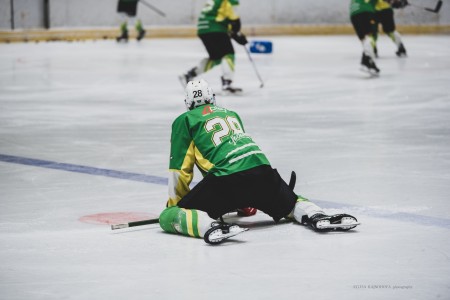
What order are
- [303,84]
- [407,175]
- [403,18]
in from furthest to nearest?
[403,18] < [303,84] < [407,175]

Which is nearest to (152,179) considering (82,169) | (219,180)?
(82,169)

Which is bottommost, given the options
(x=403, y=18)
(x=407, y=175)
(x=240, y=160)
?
(x=403, y=18)

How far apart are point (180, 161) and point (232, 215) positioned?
0.58m

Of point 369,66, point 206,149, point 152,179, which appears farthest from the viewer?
point 369,66

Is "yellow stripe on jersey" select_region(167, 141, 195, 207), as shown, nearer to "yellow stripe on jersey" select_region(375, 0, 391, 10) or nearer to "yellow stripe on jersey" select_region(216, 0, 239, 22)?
"yellow stripe on jersey" select_region(216, 0, 239, 22)

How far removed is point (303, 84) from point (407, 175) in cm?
627

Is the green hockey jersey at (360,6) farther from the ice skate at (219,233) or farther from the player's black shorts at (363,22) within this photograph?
the ice skate at (219,233)

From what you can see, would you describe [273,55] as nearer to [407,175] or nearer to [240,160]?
[407,175]

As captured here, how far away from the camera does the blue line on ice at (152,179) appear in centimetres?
501

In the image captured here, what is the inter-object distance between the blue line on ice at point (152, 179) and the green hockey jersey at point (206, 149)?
73cm

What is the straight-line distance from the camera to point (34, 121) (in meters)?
9.23

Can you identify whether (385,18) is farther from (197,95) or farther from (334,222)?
(334,222)

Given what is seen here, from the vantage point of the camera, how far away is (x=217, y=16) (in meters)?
11.8

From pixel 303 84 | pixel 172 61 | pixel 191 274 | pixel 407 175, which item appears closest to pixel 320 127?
pixel 407 175
